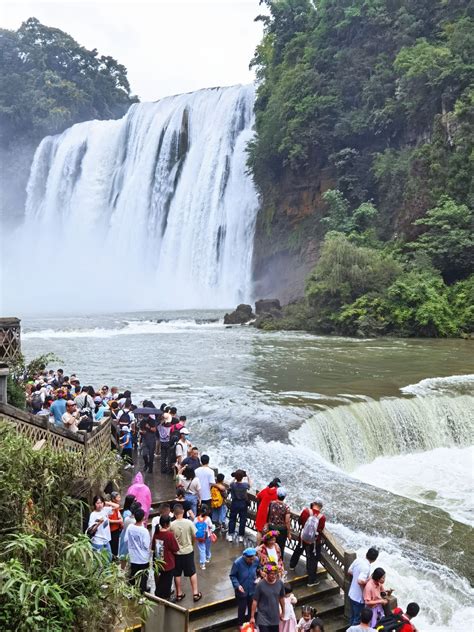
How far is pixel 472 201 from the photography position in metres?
34.4

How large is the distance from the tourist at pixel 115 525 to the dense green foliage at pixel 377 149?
2512 cm

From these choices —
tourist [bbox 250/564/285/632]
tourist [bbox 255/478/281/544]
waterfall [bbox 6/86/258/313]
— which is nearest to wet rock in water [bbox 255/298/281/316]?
waterfall [bbox 6/86/258/313]

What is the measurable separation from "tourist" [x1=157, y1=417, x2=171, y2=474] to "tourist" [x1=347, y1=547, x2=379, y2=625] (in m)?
4.78

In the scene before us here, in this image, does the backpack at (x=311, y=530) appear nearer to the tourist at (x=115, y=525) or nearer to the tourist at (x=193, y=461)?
the tourist at (x=193, y=461)

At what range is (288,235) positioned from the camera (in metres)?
46.7

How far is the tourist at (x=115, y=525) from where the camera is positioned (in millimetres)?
7370

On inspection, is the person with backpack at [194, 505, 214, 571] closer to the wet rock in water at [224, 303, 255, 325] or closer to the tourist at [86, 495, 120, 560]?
the tourist at [86, 495, 120, 560]

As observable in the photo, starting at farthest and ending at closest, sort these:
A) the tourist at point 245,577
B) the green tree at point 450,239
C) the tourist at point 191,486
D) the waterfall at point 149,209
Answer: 1. the waterfall at point 149,209
2. the green tree at point 450,239
3. the tourist at point 191,486
4. the tourist at point 245,577

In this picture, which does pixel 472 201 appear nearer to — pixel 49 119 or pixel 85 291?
pixel 85 291

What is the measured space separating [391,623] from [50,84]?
86971 millimetres

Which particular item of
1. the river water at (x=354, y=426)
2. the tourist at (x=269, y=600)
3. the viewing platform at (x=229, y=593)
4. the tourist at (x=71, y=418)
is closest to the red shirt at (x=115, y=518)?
the viewing platform at (x=229, y=593)

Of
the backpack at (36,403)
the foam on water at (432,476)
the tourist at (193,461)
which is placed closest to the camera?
the tourist at (193,461)

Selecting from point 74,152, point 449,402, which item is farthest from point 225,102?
point 449,402

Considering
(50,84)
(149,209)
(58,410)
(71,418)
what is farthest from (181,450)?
(50,84)
